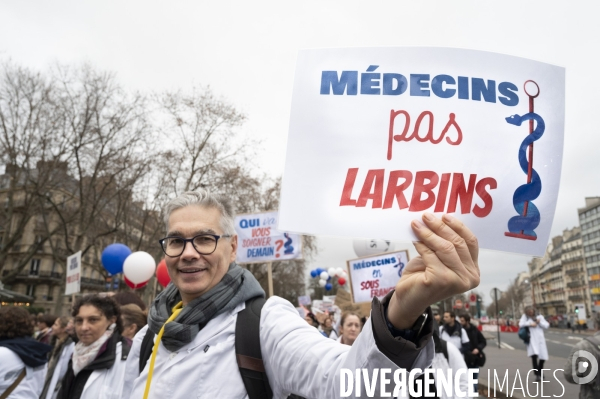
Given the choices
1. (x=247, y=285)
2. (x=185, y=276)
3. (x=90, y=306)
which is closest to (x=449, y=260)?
(x=247, y=285)

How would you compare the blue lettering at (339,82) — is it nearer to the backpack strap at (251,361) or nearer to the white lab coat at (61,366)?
the backpack strap at (251,361)

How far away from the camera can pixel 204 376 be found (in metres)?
1.65

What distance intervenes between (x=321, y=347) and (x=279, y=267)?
40.3 meters

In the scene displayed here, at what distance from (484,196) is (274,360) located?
916 mm

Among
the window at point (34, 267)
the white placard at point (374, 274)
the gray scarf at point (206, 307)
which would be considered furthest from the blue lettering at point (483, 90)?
the window at point (34, 267)

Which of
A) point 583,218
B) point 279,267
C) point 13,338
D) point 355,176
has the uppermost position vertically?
point 583,218

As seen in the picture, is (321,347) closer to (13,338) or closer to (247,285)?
(247,285)

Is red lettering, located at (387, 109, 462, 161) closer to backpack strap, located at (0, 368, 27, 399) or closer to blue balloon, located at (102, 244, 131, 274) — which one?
backpack strap, located at (0, 368, 27, 399)

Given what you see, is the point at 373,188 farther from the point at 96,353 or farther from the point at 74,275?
the point at 74,275

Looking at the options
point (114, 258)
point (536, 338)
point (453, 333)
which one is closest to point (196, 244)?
point (453, 333)

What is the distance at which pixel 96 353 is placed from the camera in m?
3.29

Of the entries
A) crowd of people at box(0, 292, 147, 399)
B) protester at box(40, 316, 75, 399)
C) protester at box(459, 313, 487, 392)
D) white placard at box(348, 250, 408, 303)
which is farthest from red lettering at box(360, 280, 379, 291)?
protester at box(40, 316, 75, 399)

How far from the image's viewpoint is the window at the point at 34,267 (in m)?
51.1

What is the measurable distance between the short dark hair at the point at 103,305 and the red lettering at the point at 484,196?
10.2ft
